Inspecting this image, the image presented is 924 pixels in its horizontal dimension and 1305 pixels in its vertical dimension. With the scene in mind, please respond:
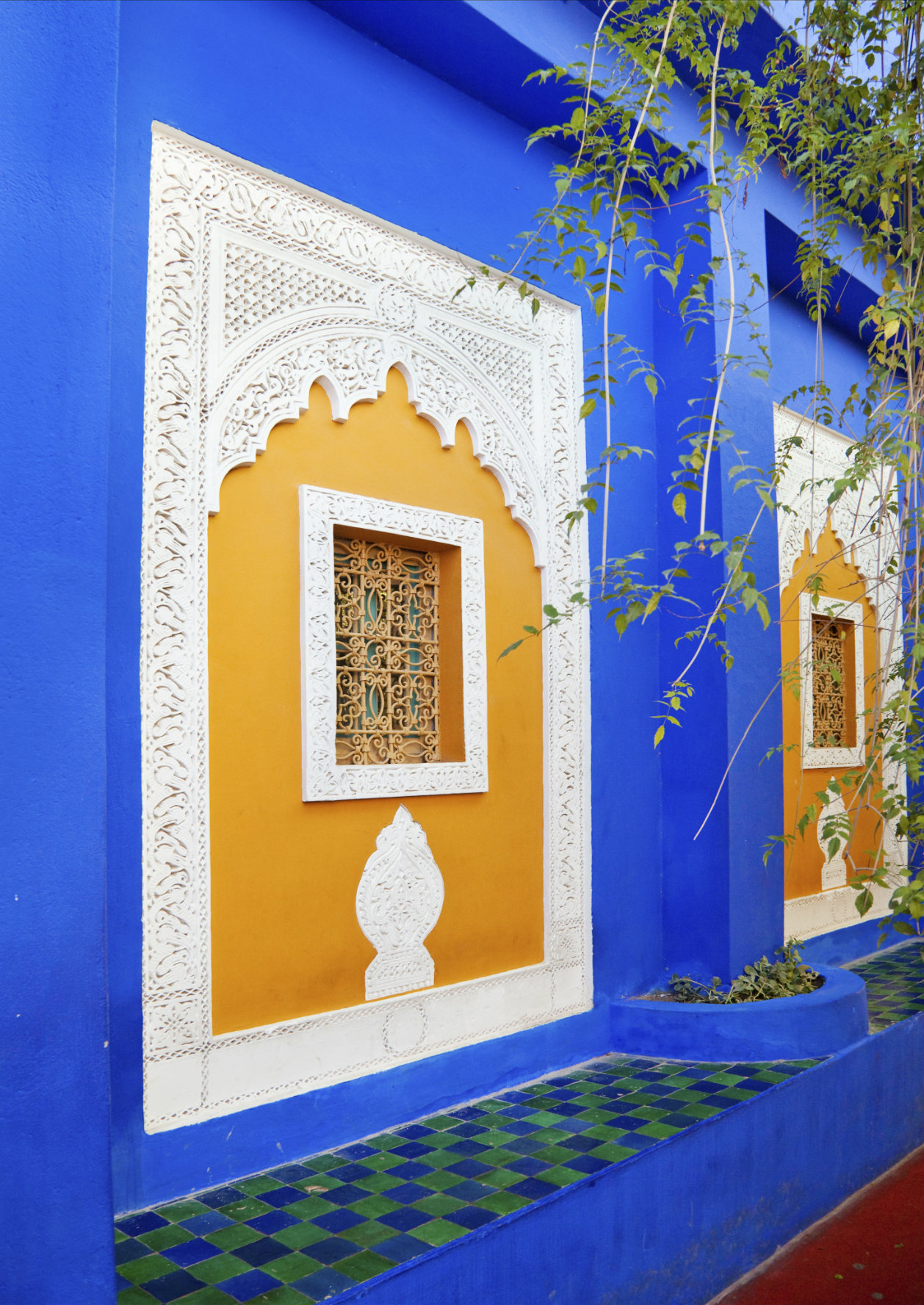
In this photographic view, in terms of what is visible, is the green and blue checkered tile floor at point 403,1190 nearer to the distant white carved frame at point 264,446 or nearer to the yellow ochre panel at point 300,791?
the distant white carved frame at point 264,446

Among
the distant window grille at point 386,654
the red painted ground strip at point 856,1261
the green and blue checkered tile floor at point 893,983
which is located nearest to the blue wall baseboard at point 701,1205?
the red painted ground strip at point 856,1261

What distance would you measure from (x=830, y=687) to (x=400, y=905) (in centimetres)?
312

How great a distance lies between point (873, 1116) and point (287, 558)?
273 centimetres

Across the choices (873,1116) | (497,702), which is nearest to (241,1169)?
(497,702)

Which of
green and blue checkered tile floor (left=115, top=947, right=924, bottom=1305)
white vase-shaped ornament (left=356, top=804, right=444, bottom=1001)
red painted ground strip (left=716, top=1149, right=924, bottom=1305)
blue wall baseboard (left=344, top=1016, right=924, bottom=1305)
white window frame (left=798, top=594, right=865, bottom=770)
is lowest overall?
red painted ground strip (left=716, top=1149, right=924, bottom=1305)

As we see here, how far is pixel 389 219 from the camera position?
9.59ft

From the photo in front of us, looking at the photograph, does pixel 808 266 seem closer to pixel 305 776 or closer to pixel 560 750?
pixel 560 750

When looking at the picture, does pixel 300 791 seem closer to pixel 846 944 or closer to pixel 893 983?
pixel 893 983

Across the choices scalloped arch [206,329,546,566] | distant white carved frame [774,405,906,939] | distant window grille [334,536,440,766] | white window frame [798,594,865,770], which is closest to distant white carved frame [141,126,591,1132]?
scalloped arch [206,329,546,566]

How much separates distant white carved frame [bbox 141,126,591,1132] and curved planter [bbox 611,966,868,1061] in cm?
25

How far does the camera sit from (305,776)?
2590 mm

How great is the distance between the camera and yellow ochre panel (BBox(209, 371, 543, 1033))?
246 centimetres

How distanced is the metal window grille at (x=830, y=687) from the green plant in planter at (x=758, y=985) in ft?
4.82

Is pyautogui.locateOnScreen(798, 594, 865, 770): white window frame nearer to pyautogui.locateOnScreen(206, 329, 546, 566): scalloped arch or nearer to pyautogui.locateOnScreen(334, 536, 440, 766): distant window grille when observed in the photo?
pyautogui.locateOnScreen(206, 329, 546, 566): scalloped arch
